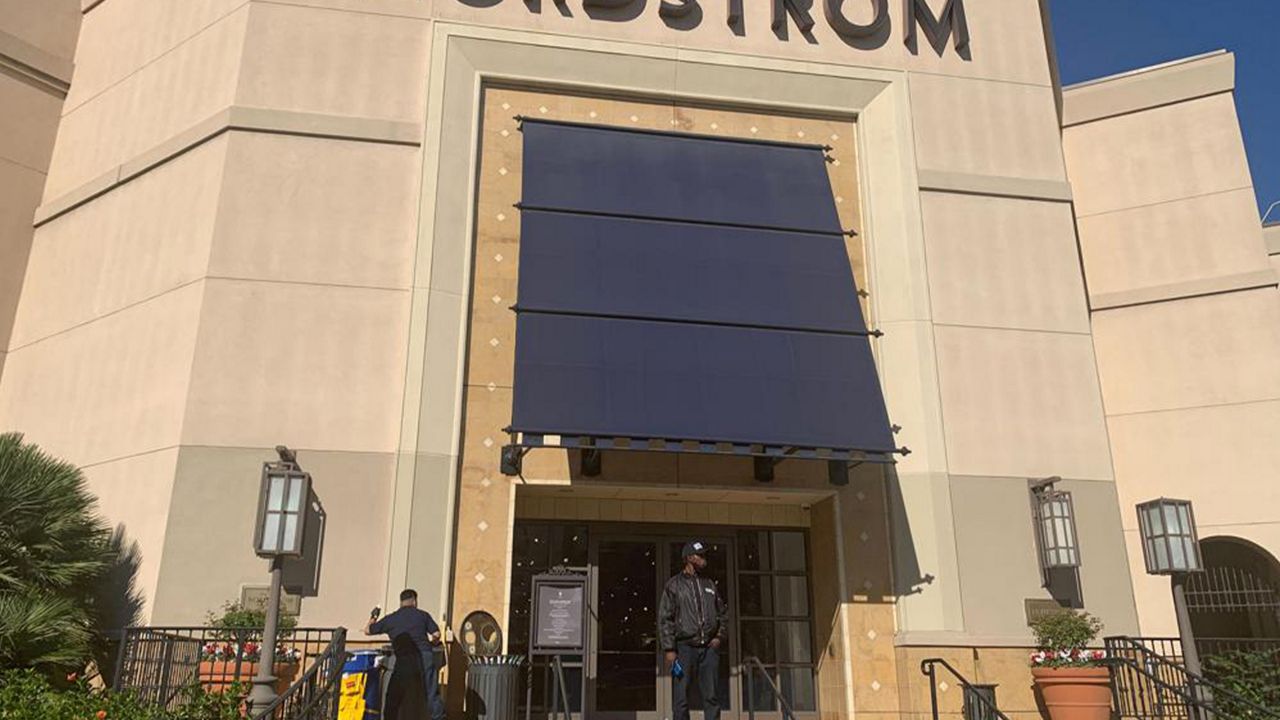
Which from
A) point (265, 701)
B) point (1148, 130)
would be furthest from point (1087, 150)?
point (265, 701)

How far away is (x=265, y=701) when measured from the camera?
33.1 feet

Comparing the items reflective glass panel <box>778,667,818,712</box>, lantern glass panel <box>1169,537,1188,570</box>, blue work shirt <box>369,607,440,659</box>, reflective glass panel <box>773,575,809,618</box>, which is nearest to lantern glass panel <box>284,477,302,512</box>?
blue work shirt <box>369,607,440,659</box>

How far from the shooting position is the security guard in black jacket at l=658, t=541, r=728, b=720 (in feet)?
32.9

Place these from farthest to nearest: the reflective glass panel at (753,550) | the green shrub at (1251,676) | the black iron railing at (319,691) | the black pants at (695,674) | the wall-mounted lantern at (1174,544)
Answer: the reflective glass panel at (753,550)
the green shrub at (1251,676)
the wall-mounted lantern at (1174,544)
the black pants at (695,674)
the black iron railing at (319,691)

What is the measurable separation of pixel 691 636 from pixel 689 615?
0.67 feet

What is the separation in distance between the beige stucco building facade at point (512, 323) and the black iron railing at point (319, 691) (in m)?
1.30

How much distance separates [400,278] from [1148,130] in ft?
47.1

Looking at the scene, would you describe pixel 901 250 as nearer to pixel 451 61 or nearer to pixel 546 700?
pixel 451 61

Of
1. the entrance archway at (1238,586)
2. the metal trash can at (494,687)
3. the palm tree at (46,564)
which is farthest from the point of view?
the entrance archway at (1238,586)

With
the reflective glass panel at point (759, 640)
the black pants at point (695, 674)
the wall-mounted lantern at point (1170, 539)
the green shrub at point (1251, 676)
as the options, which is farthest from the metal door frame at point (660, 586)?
the green shrub at point (1251, 676)

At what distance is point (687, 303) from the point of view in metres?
13.6

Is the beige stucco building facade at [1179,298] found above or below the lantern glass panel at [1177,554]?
above

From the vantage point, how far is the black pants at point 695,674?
32.7 ft

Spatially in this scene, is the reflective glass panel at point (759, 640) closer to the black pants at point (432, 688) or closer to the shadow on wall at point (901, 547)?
the shadow on wall at point (901, 547)
